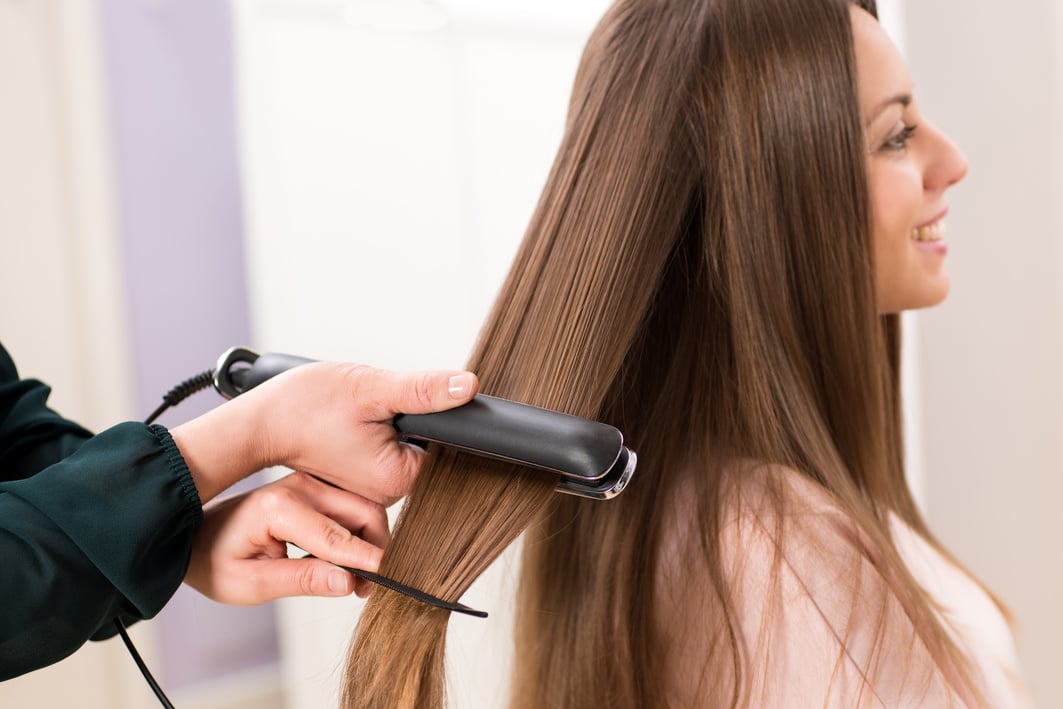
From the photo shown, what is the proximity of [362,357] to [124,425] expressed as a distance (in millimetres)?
993

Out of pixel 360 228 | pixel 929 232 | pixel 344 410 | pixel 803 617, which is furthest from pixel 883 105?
pixel 360 228

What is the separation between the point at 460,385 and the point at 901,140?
0.58 m

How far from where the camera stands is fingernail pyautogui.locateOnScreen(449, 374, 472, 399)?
574 millimetres

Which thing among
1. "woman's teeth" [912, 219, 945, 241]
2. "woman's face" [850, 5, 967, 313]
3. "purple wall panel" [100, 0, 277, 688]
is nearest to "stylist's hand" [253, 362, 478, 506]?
"woman's face" [850, 5, 967, 313]

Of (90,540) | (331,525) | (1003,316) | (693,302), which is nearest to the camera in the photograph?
(90,540)

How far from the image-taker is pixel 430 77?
62.7 inches

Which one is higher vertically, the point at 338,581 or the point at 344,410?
the point at 344,410

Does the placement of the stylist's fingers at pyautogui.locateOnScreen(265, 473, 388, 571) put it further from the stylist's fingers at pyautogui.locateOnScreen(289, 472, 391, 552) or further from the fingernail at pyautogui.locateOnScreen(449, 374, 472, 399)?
the fingernail at pyautogui.locateOnScreen(449, 374, 472, 399)

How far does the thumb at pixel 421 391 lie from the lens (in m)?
0.58

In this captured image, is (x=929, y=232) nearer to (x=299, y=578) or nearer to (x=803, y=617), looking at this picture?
(x=803, y=617)

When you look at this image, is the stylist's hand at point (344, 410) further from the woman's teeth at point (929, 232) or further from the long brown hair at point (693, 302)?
the woman's teeth at point (929, 232)

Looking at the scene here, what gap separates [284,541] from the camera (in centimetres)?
67

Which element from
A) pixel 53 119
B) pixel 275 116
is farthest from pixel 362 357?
pixel 53 119

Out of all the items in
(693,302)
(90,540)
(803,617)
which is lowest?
(803,617)
